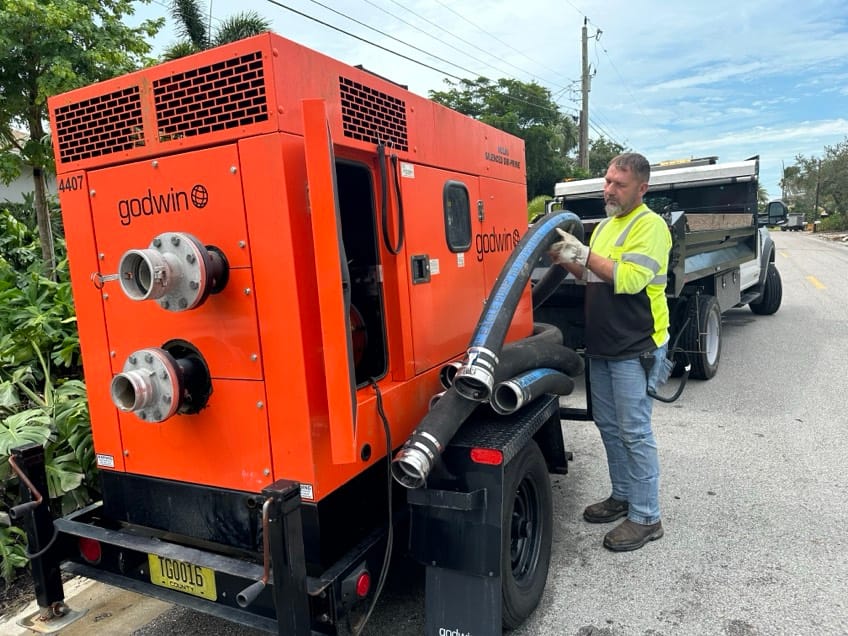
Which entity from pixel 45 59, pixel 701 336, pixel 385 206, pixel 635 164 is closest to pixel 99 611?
pixel 385 206

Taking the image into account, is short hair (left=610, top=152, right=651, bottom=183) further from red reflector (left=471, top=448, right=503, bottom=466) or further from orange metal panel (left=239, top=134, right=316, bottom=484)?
orange metal panel (left=239, top=134, right=316, bottom=484)

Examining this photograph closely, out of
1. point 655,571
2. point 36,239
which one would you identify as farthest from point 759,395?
point 36,239

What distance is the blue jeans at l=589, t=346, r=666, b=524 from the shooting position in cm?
366

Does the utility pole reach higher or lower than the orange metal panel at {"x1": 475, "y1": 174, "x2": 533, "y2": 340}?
higher

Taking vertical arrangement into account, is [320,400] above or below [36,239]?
below

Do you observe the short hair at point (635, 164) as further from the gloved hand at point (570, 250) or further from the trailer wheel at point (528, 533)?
the trailer wheel at point (528, 533)

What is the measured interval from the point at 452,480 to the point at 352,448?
70 cm

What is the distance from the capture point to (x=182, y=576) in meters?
2.59

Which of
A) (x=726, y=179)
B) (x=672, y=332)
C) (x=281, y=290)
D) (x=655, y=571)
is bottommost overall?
(x=655, y=571)

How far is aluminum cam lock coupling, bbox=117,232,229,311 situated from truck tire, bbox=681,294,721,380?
5.87 m

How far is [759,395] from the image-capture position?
6602mm

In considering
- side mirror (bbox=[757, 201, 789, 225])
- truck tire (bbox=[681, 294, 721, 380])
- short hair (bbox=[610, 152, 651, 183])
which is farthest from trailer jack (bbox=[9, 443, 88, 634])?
side mirror (bbox=[757, 201, 789, 225])

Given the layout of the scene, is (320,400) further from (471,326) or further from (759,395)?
(759,395)

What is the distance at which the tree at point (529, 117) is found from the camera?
111ft
